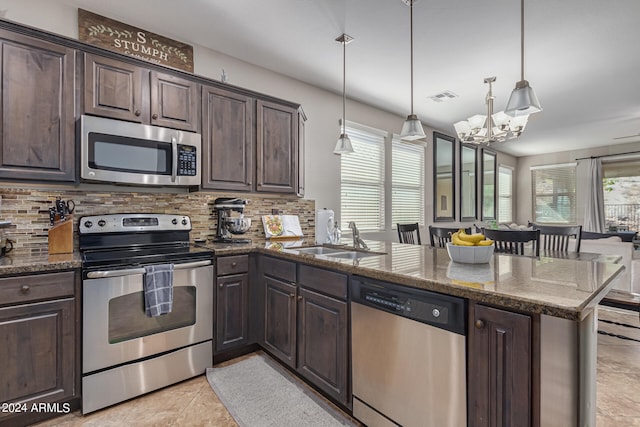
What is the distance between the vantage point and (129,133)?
7.39ft

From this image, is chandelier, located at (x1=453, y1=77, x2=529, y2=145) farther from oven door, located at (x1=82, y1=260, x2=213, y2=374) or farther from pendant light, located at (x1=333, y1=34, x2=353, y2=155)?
oven door, located at (x1=82, y1=260, x2=213, y2=374)

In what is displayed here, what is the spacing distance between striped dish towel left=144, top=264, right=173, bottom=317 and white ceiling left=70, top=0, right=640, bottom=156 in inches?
74.8

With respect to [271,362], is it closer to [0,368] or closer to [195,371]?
[195,371]

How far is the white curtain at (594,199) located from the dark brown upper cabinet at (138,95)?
841 centimetres

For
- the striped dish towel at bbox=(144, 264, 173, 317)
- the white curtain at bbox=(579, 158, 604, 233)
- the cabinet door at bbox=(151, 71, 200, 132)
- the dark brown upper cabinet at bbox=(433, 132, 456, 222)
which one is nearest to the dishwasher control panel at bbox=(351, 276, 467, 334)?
the striped dish towel at bbox=(144, 264, 173, 317)

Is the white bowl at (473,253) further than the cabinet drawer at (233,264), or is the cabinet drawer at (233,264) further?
the cabinet drawer at (233,264)

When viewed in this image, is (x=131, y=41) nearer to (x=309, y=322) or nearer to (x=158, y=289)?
(x=158, y=289)

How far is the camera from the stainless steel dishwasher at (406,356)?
1.24 meters

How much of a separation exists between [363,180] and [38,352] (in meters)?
3.56

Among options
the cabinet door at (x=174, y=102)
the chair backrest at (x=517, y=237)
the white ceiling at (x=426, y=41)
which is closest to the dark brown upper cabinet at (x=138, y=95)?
the cabinet door at (x=174, y=102)

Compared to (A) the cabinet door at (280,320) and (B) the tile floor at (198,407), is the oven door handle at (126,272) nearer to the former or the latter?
(A) the cabinet door at (280,320)

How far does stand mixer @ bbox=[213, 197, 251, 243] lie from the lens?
2807 mm

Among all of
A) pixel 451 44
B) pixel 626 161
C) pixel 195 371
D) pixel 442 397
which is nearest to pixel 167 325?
pixel 195 371

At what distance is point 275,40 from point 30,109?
6.06 feet
